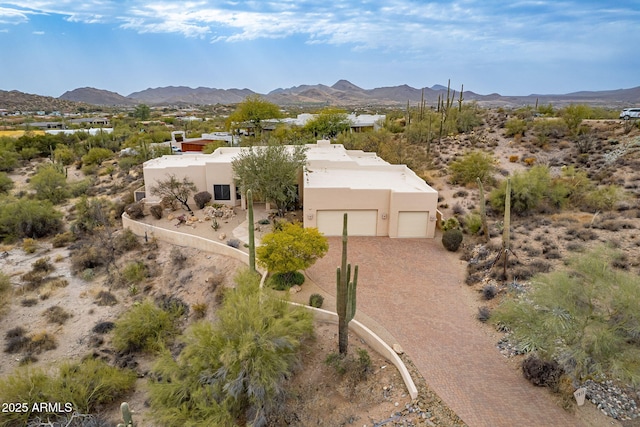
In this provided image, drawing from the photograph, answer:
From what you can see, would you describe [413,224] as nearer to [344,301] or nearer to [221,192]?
[344,301]

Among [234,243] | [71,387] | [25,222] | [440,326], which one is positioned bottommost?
[71,387]

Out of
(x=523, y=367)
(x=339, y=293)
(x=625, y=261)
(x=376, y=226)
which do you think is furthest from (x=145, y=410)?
(x=625, y=261)

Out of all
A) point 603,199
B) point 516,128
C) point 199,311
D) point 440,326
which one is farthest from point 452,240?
point 516,128

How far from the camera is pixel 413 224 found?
75.3ft

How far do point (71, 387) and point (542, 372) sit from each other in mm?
14837

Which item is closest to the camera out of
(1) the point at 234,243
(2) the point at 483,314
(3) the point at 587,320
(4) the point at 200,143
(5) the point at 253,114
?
(3) the point at 587,320

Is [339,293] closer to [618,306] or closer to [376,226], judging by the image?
[618,306]

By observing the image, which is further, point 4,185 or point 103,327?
point 4,185

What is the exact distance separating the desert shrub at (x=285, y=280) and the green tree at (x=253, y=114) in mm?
41575

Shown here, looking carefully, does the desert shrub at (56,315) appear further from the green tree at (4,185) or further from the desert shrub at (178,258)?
the green tree at (4,185)

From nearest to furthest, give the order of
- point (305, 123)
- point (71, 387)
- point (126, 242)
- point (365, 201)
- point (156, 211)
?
point (71, 387), point (365, 201), point (126, 242), point (156, 211), point (305, 123)

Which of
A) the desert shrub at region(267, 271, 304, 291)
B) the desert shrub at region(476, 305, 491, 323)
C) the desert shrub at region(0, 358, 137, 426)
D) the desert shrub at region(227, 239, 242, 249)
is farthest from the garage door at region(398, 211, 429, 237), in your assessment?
the desert shrub at region(0, 358, 137, 426)

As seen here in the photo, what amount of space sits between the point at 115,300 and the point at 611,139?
157 feet

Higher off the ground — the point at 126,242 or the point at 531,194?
the point at 531,194
